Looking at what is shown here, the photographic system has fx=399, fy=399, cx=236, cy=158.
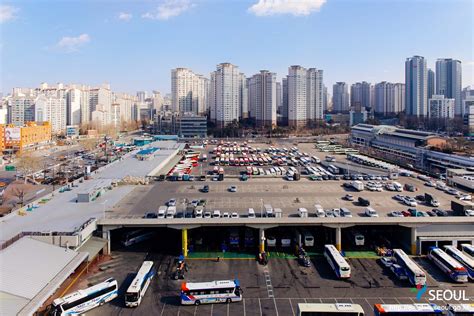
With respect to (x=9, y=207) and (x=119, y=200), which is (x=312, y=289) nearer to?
(x=119, y=200)

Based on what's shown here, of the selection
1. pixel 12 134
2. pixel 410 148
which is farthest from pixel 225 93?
pixel 410 148

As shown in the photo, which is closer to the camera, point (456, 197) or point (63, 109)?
point (456, 197)

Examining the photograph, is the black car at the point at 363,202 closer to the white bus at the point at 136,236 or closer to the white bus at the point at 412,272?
the white bus at the point at 412,272

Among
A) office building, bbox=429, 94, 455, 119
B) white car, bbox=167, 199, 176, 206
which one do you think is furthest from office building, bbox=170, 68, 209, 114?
white car, bbox=167, 199, 176, 206

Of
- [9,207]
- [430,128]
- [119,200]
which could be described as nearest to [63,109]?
[9,207]

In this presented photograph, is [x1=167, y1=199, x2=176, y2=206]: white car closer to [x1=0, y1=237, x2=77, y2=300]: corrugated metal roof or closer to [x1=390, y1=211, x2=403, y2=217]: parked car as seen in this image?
[x1=0, y1=237, x2=77, y2=300]: corrugated metal roof
